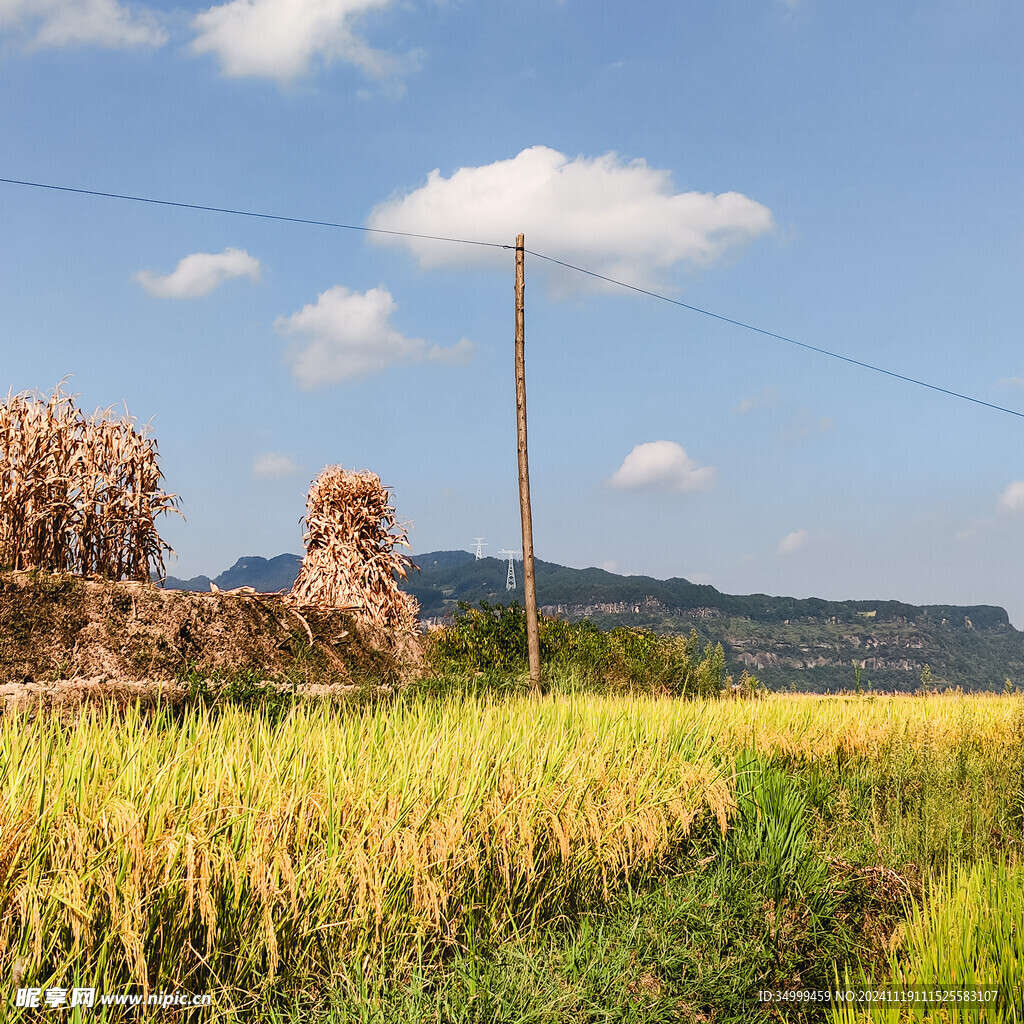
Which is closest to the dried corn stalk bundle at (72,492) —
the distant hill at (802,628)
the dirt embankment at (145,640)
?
the dirt embankment at (145,640)

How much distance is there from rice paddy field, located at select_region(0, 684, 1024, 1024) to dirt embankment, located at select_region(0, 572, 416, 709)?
1.25 m

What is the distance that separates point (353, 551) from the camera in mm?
12539

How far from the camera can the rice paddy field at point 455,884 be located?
3.54 meters

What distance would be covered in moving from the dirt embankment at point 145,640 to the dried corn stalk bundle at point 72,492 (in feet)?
2.44

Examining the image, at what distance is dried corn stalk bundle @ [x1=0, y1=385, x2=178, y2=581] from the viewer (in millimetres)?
9148

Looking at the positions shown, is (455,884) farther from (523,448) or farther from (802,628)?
(802,628)

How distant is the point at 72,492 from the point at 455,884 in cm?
685

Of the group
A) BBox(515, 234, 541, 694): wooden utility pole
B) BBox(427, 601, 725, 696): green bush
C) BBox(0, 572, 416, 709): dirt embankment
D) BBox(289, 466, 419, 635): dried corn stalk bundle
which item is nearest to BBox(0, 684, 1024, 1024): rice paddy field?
BBox(0, 572, 416, 709): dirt embankment

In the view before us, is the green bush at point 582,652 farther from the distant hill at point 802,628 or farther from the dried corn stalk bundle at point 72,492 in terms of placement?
the distant hill at point 802,628

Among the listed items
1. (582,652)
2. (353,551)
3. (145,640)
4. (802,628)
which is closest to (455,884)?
(145,640)

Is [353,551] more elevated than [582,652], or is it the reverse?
[353,551]

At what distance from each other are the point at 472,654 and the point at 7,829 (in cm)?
1198

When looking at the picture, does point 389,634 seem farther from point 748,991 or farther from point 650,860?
point 748,991

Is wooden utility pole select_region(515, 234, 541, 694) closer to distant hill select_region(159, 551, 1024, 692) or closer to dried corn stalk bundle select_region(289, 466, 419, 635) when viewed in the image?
dried corn stalk bundle select_region(289, 466, 419, 635)
